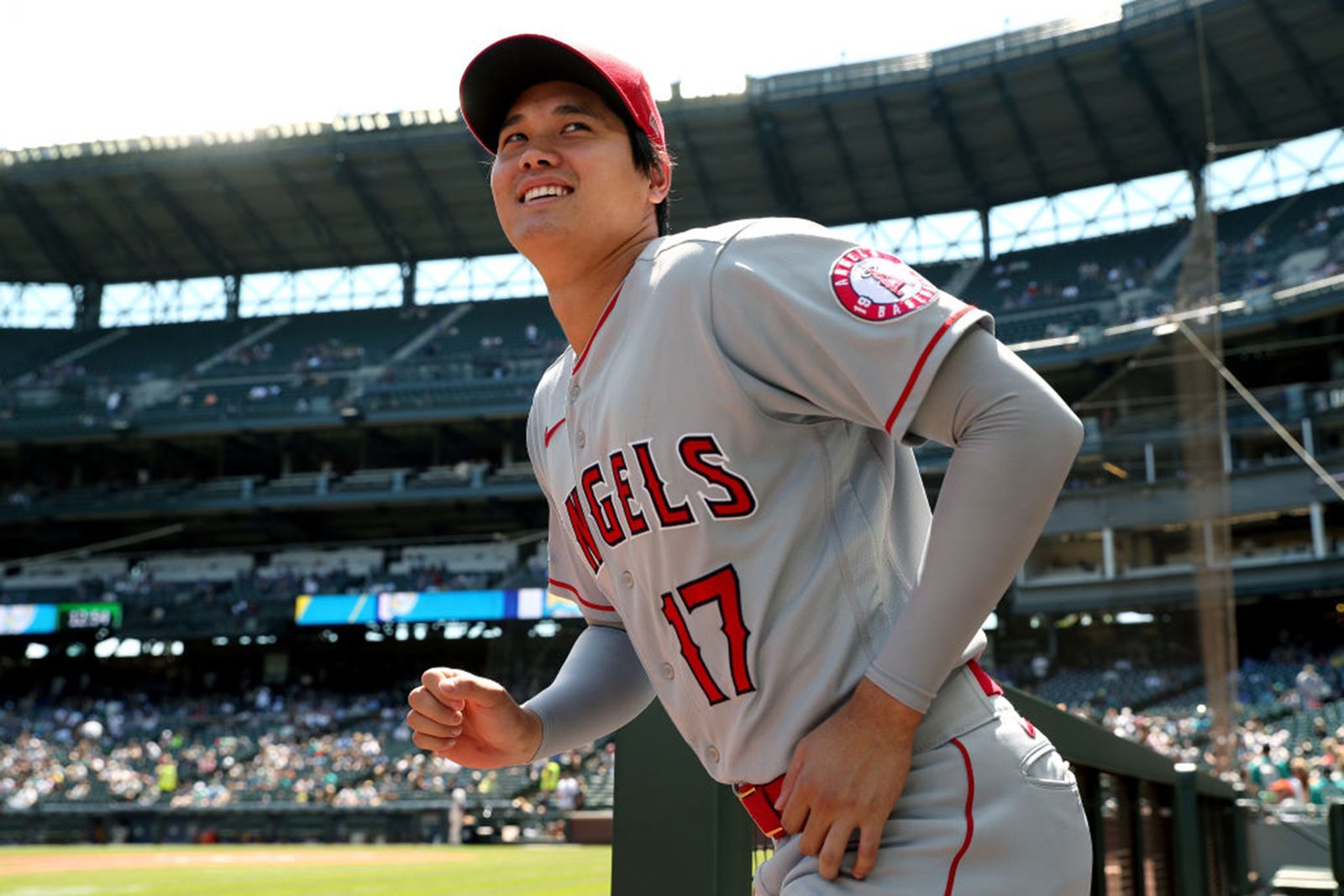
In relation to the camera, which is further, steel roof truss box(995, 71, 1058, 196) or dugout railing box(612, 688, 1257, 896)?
steel roof truss box(995, 71, 1058, 196)

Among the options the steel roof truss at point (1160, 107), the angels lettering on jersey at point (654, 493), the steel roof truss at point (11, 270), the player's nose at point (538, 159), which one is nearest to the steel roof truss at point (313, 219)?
the steel roof truss at point (11, 270)

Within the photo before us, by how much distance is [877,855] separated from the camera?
4.69 ft

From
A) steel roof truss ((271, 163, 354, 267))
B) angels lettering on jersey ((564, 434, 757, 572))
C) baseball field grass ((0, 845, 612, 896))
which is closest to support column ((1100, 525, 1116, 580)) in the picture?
baseball field grass ((0, 845, 612, 896))

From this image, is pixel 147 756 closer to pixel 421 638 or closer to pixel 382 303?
pixel 421 638

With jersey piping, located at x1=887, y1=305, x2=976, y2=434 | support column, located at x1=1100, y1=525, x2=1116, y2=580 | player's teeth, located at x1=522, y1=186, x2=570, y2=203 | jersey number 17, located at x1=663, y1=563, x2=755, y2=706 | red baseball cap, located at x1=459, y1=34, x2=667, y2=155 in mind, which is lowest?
jersey number 17, located at x1=663, y1=563, x2=755, y2=706

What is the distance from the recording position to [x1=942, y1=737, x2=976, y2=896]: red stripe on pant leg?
1397mm

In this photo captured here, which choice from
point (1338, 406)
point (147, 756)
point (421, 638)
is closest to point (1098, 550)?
point (1338, 406)

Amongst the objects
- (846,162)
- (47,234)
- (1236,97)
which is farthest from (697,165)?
(47,234)

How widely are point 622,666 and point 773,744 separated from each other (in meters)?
0.56

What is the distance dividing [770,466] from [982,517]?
273mm

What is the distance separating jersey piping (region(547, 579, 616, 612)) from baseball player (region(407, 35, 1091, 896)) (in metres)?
0.25

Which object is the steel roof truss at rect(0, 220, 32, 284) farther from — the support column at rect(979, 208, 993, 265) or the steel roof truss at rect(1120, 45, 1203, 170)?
the steel roof truss at rect(1120, 45, 1203, 170)

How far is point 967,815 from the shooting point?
1423 mm

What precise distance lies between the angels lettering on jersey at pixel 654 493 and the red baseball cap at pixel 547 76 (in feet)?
1.74
